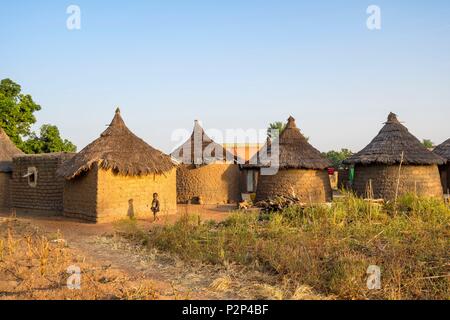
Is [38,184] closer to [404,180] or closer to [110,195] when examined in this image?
[110,195]

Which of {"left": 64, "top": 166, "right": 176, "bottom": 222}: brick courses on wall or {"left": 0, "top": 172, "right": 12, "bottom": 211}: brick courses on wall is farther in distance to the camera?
{"left": 0, "top": 172, "right": 12, "bottom": 211}: brick courses on wall

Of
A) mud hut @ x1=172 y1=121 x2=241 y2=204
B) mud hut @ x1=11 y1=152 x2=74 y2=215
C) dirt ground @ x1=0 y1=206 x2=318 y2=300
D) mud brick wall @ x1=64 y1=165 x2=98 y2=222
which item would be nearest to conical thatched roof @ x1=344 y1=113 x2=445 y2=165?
mud hut @ x1=172 y1=121 x2=241 y2=204

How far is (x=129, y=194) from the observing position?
11.2m

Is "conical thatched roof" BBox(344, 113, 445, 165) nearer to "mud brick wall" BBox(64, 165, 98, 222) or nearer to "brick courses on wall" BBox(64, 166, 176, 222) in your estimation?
"brick courses on wall" BBox(64, 166, 176, 222)

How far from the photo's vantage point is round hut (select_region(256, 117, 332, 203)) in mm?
13898

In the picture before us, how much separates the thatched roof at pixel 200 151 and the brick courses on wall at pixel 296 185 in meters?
3.37

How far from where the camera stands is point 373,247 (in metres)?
5.62

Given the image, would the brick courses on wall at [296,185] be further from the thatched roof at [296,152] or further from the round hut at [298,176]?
the thatched roof at [296,152]

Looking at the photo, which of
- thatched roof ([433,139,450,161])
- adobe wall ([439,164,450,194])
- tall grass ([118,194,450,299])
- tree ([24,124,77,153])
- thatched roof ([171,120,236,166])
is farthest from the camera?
tree ([24,124,77,153])

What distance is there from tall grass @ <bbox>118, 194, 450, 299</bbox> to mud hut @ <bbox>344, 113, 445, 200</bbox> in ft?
14.9

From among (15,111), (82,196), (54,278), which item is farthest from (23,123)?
(54,278)

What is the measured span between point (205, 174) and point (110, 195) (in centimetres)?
639

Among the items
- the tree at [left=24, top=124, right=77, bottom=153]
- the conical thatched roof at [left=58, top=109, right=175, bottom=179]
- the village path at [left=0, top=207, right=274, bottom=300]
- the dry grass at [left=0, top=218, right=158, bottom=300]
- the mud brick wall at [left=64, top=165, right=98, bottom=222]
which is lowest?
the village path at [left=0, top=207, right=274, bottom=300]
